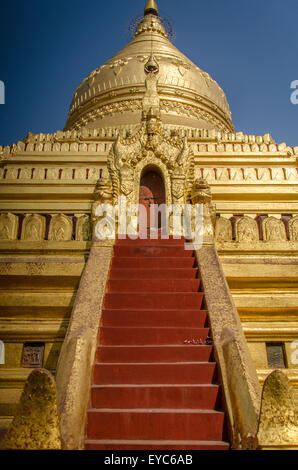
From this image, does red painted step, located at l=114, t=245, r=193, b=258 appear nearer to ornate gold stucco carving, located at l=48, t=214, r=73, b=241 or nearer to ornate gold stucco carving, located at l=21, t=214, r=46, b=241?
ornate gold stucco carving, located at l=48, t=214, r=73, b=241

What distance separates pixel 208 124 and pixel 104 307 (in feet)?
59.0

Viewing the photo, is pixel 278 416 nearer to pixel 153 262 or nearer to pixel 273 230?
pixel 153 262

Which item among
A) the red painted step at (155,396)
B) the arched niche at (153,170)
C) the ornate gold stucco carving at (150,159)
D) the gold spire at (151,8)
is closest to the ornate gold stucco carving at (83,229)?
the ornate gold stucco carving at (150,159)

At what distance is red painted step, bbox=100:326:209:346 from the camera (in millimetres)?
5445

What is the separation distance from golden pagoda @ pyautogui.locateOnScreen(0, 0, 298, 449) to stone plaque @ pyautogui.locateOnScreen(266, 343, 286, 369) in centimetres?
2

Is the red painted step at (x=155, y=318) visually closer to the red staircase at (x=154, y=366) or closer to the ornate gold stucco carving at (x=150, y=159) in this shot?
the red staircase at (x=154, y=366)

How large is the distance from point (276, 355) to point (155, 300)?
2.46 m

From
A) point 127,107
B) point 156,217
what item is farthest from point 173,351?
point 127,107

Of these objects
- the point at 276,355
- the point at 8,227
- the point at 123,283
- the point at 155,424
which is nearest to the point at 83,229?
the point at 8,227

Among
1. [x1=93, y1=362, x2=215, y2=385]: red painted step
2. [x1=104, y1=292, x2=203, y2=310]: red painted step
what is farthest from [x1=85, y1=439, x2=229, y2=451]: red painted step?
[x1=104, y1=292, x2=203, y2=310]: red painted step

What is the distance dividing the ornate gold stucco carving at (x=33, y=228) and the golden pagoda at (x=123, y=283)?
20mm

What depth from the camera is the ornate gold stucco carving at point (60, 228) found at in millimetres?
7910

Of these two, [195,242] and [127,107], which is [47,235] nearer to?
[195,242]

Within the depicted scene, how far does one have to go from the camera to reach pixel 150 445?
407 centimetres
